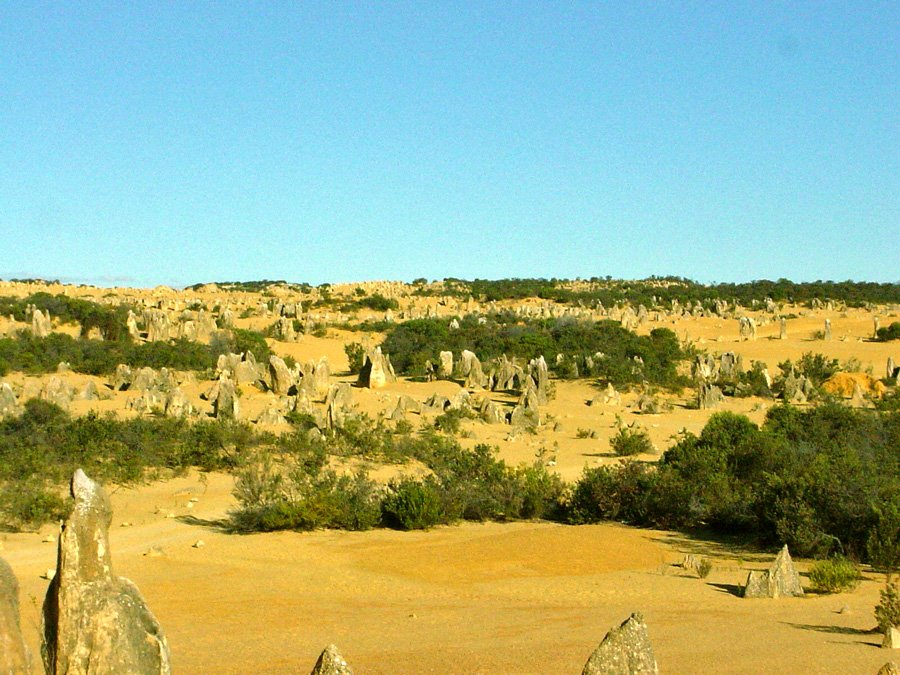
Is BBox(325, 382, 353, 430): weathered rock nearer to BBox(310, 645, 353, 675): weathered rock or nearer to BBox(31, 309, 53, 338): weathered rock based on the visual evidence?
BBox(31, 309, 53, 338): weathered rock

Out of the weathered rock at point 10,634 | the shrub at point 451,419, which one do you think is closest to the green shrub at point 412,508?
the shrub at point 451,419

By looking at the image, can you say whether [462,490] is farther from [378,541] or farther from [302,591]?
[302,591]

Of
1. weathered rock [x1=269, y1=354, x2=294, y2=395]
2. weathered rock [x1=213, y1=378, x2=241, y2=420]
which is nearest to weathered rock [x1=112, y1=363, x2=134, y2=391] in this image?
weathered rock [x1=269, y1=354, x2=294, y2=395]

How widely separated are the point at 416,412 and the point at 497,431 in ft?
6.86

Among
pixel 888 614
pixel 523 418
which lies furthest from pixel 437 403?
pixel 888 614

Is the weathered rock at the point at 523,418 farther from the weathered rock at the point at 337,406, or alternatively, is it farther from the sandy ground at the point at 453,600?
the sandy ground at the point at 453,600

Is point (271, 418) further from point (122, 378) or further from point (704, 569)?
point (704, 569)

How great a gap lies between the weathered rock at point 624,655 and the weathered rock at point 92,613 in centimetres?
218

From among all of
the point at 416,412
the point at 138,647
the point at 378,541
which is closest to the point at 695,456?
the point at 378,541

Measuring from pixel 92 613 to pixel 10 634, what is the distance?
57 cm

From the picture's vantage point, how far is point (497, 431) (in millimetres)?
21406

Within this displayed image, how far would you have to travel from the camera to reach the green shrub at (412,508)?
14.1 m

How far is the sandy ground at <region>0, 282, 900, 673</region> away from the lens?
754 centimetres

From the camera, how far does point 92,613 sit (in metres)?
4.79
